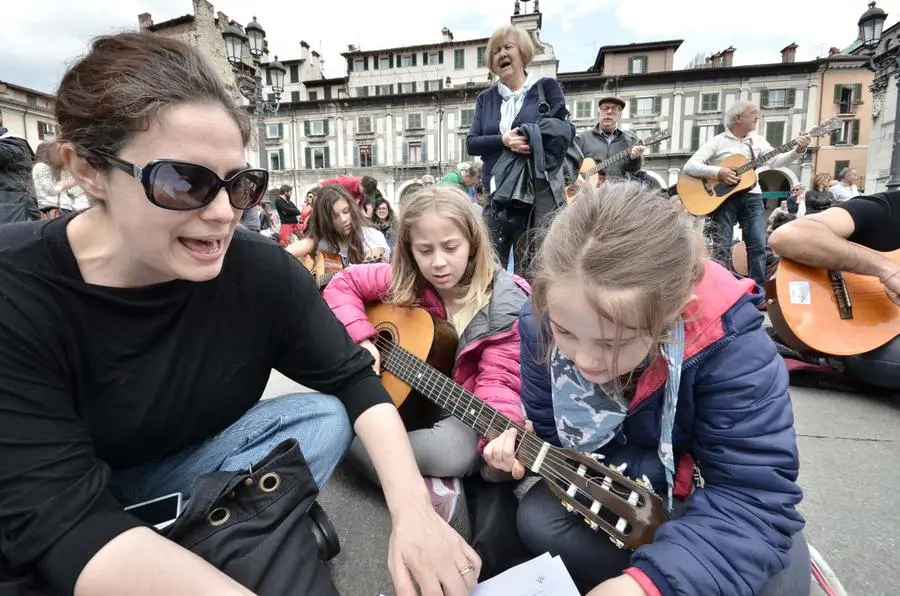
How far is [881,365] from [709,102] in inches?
1132

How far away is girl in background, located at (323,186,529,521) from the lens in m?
1.76

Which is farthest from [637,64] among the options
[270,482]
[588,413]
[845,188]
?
[270,482]

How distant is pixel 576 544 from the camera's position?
1.27 m

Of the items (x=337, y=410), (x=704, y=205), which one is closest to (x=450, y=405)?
(x=337, y=410)

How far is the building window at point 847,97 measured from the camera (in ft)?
83.3

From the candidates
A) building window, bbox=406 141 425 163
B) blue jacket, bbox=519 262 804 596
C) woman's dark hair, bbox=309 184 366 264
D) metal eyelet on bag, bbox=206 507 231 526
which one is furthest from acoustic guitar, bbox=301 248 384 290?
building window, bbox=406 141 425 163

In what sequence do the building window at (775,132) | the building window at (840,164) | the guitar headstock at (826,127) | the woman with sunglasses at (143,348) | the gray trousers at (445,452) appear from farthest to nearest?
1. the building window at (840,164)
2. the building window at (775,132)
3. the guitar headstock at (826,127)
4. the gray trousers at (445,452)
5. the woman with sunglasses at (143,348)

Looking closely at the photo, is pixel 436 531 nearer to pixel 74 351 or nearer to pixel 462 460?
pixel 462 460

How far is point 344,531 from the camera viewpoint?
1.61 metres

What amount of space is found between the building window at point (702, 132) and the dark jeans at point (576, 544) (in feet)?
96.7

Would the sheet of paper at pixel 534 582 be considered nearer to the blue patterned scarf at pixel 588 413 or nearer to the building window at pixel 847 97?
the blue patterned scarf at pixel 588 413

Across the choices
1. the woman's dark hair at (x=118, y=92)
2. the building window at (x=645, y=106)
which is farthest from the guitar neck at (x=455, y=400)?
the building window at (x=645, y=106)

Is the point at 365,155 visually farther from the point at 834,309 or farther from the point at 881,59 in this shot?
the point at 834,309

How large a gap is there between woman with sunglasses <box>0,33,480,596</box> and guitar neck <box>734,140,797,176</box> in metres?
4.84
